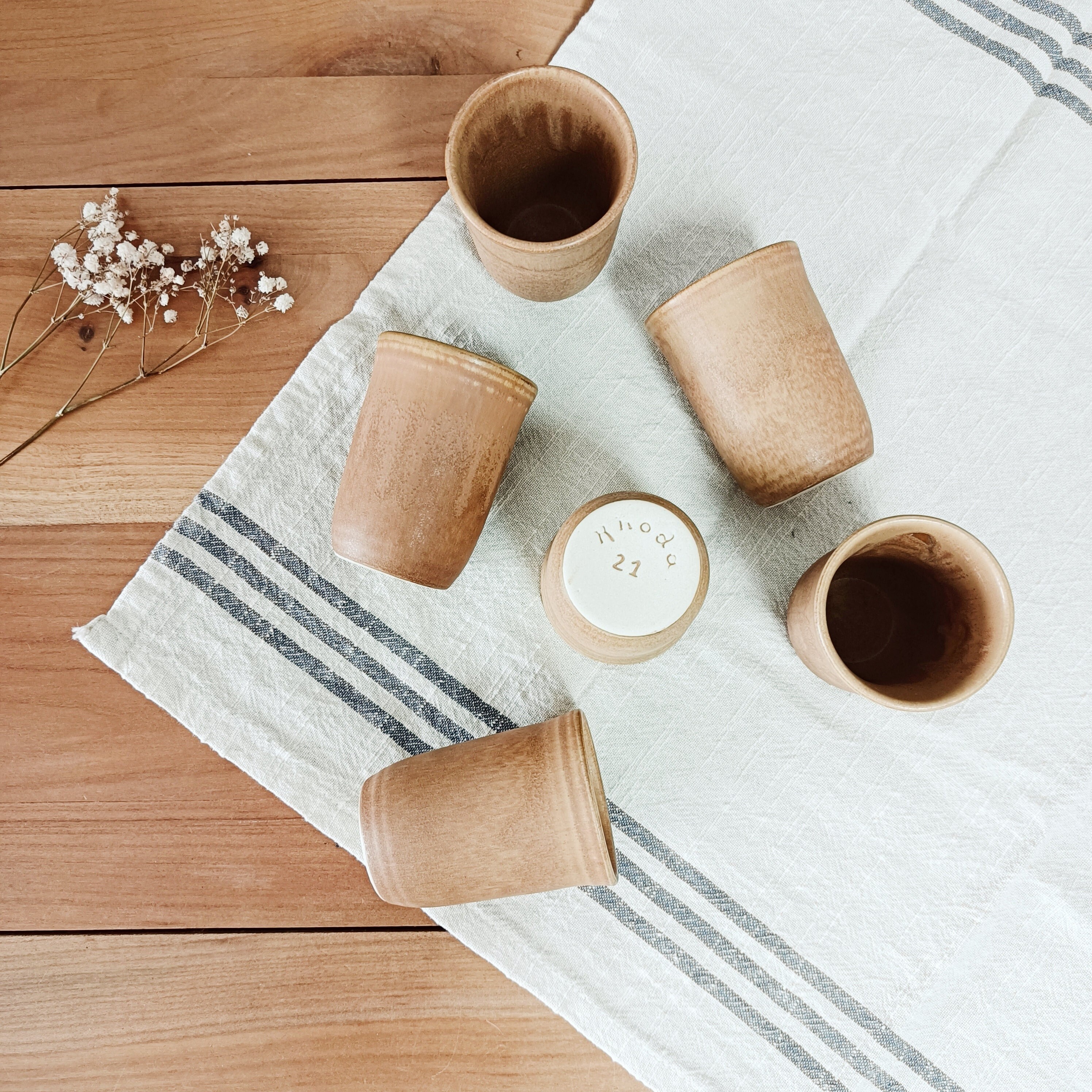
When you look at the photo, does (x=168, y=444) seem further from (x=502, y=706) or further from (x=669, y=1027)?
(x=669, y=1027)

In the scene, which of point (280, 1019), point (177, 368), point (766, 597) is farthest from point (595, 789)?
point (177, 368)

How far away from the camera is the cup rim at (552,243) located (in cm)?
42

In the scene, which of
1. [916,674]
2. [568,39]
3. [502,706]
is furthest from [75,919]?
[568,39]

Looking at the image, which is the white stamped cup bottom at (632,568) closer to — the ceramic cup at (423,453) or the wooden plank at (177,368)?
the ceramic cup at (423,453)

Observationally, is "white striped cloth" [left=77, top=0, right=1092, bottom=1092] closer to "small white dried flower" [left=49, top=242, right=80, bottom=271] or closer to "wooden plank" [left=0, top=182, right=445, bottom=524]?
"wooden plank" [left=0, top=182, right=445, bottom=524]

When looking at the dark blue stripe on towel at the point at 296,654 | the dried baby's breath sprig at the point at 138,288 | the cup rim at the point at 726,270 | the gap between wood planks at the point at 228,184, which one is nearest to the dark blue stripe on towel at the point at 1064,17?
the cup rim at the point at 726,270

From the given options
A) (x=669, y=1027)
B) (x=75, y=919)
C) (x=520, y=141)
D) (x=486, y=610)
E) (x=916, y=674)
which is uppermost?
(x=520, y=141)

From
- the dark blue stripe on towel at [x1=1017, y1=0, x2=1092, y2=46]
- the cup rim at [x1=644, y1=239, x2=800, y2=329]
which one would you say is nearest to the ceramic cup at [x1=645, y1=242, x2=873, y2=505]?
the cup rim at [x1=644, y1=239, x2=800, y2=329]

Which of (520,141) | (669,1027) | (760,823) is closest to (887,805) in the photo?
(760,823)

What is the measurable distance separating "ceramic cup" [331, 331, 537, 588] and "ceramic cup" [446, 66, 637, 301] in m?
0.07

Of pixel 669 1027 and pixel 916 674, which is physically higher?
pixel 916 674

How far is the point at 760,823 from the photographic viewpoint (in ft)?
1.69

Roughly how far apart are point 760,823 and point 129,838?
0.41 metres

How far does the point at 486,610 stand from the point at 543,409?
0.45 feet
